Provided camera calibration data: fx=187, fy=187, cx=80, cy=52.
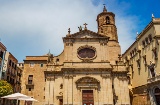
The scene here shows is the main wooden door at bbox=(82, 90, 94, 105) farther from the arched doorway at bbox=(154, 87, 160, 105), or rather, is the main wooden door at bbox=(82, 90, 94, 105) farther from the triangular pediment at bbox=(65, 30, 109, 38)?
the arched doorway at bbox=(154, 87, 160, 105)

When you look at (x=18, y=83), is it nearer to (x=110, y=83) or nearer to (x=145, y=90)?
(x=110, y=83)

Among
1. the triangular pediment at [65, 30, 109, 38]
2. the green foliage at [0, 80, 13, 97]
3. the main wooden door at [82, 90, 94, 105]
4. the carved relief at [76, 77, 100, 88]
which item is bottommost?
the main wooden door at [82, 90, 94, 105]

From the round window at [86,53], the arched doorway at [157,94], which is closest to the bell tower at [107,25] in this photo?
the round window at [86,53]

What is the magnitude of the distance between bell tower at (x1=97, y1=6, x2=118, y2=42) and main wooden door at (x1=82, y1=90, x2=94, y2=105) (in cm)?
1426

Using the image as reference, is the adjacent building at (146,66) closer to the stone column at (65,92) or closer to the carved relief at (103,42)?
the carved relief at (103,42)

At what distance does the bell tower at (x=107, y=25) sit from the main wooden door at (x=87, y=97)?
14261 mm

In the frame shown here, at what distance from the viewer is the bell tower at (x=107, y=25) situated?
40.0m

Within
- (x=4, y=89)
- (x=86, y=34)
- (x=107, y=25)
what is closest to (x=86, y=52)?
(x=86, y=34)

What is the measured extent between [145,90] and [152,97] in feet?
7.66

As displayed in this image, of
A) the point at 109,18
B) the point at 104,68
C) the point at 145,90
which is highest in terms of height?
the point at 109,18

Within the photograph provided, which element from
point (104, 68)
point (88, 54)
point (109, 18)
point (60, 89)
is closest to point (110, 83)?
point (104, 68)

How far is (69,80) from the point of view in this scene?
30656 millimetres

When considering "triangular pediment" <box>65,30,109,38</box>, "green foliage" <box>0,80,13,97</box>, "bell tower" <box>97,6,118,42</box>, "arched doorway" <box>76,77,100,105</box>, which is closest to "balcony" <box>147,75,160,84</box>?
"arched doorway" <box>76,77,100,105</box>

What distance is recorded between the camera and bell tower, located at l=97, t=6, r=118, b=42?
131 feet
